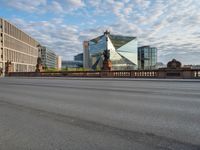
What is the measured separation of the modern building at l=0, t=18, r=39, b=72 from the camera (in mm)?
91137

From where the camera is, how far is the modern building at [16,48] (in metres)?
91.1

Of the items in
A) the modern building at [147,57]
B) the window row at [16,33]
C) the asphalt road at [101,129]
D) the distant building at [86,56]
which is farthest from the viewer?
the distant building at [86,56]

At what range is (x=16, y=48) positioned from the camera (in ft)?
348

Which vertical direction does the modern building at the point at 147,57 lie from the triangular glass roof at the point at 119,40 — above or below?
below

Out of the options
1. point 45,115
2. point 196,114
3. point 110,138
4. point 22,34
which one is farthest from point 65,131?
point 22,34

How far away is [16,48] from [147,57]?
229 ft

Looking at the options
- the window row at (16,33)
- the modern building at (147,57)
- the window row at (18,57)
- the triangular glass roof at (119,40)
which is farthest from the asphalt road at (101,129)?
the triangular glass roof at (119,40)

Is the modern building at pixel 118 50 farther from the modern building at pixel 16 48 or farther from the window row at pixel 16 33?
the modern building at pixel 16 48

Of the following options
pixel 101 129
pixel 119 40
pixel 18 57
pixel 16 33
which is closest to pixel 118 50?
pixel 119 40

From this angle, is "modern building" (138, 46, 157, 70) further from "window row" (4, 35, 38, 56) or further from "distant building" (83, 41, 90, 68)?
"window row" (4, 35, 38, 56)

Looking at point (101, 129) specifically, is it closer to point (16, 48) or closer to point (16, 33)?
point (16, 48)

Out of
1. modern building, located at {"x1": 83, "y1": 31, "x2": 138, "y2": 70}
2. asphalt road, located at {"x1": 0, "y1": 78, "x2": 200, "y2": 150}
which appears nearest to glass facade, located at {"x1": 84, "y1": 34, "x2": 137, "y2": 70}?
modern building, located at {"x1": 83, "y1": 31, "x2": 138, "y2": 70}

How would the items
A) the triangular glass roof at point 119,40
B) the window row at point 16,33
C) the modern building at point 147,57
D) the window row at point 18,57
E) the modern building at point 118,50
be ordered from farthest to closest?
the triangular glass roof at point 119,40, the modern building at point 147,57, the modern building at point 118,50, the window row at point 18,57, the window row at point 16,33

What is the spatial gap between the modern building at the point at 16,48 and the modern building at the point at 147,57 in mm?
64708
